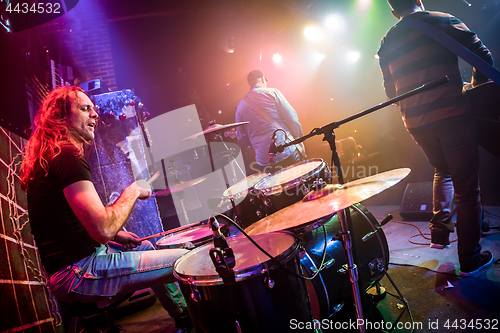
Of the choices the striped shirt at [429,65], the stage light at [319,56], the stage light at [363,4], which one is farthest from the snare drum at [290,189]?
the stage light at [319,56]

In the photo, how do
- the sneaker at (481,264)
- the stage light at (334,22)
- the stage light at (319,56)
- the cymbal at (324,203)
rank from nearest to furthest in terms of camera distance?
the cymbal at (324,203)
the sneaker at (481,264)
the stage light at (334,22)
the stage light at (319,56)

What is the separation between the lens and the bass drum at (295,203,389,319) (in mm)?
1641

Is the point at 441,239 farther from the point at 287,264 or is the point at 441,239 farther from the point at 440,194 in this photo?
the point at 287,264

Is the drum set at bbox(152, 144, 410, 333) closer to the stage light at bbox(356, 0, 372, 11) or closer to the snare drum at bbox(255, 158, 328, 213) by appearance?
the snare drum at bbox(255, 158, 328, 213)

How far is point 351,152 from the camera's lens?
5859 mm

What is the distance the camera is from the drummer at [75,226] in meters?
1.46

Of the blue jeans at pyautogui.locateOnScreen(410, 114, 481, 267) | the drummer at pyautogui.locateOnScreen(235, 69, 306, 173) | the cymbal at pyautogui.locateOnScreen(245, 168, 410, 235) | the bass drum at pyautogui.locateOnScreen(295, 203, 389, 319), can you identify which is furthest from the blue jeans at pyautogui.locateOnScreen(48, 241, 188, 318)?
the drummer at pyautogui.locateOnScreen(235, 69, 306, 173)

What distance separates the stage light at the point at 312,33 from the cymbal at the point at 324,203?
710 cm

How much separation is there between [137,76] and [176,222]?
7198 millimetres

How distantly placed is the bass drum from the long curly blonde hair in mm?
1642

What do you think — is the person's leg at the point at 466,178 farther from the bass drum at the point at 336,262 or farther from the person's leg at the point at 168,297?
the person's leg at the point at 168,297

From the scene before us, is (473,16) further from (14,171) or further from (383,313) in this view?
(14,171)

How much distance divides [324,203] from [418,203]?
114 inches

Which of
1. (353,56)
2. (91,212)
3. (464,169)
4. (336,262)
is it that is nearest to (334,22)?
(353,56)
